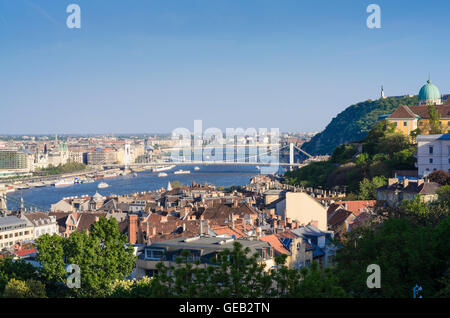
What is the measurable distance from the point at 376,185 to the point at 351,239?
1576cm

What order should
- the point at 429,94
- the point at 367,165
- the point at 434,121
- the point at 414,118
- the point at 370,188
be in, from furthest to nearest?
the point at 429,94 < the point at 414,118 < the point at 434,121 < the point at 367,165 < the point at 370,188

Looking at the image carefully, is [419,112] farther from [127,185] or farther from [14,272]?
[127,185]

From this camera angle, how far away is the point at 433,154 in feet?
84.1

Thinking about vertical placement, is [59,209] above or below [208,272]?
below

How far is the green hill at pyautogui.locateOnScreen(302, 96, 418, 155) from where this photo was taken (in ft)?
254

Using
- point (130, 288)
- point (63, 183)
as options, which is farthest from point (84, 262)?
point (63, 183)

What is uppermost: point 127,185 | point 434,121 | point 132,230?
point 434,121

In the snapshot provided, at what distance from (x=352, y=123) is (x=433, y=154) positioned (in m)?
60.7

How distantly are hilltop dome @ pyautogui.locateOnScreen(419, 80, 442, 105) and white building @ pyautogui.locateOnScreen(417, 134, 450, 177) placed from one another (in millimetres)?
16172

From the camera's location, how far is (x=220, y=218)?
1734 centimetres

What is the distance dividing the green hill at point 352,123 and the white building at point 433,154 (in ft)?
154

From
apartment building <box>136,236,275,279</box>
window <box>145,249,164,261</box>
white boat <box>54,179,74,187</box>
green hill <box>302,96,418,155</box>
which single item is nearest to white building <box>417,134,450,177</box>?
apartment building <box>136,236,275,279</box>
